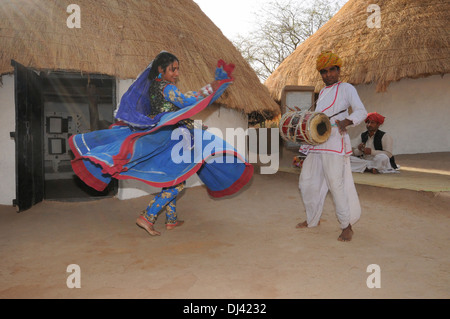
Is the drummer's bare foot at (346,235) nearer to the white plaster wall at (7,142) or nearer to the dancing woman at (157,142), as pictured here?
the dancing woman at (157,142)

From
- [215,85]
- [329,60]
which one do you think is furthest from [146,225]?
Result: [329,60]

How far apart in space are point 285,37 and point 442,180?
18.6 meters

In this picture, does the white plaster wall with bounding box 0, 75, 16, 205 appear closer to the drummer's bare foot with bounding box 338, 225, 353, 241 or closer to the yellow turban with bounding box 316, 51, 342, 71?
the yellow turban with bounding box 316, 51, 342, 71

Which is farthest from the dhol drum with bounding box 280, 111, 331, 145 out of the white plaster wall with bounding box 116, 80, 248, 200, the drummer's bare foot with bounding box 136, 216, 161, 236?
the white plaster wall with bounding box 116, 80, 248, 200

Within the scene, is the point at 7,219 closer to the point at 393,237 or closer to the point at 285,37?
the point at 393,237

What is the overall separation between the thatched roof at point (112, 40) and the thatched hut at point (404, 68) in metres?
3.44

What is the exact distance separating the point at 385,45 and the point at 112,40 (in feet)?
21.9

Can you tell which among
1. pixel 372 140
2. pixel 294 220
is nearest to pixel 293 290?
pixel 294 220

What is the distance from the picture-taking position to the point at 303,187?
12.3 feet

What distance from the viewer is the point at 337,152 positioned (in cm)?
346

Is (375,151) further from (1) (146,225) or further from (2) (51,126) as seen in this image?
(2) (51,126)

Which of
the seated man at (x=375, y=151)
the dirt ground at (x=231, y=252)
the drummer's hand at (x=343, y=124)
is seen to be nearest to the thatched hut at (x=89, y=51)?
the dirt ground at (x=231, y=252)

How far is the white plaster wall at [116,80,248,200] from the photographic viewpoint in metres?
5.71

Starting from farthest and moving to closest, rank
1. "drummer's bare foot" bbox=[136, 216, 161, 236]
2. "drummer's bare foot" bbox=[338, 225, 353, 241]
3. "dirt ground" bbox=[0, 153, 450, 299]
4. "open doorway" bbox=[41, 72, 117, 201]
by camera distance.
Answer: "open doorway" bbox=[41, 72, 117, 201] → "drummer's bare foot" bbox=[136, 216, 161, 236] → "drummer's bare foot" bbox=[338, 225, 353, 241] → "dirt ground" bbox=[0, 153, 450, 299]
